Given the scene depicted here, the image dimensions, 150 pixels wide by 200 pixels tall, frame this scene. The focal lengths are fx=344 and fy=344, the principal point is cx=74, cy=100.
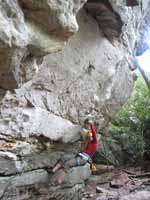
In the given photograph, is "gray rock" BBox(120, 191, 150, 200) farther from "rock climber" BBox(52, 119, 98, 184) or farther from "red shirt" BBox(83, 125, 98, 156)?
"red shirt" BBox(83, 125, 98, 156)

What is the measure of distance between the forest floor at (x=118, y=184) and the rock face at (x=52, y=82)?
1.20 m

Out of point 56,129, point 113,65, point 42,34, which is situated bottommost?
point 56,129

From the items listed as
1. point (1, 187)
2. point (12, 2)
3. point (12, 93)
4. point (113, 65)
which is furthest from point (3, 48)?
point (113, 65)

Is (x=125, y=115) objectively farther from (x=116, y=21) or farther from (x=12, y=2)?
(x=12, y=2)

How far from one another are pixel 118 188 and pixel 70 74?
4158 millimetres

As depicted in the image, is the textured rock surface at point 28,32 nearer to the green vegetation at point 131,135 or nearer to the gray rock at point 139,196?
the gray rock at point 139,196

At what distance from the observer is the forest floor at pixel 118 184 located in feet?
28.8

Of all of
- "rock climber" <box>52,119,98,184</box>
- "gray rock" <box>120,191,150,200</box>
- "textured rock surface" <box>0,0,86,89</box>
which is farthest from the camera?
"gray rock" <box>120,191,150,200</box>

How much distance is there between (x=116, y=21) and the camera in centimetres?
708

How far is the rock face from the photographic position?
4.17 m

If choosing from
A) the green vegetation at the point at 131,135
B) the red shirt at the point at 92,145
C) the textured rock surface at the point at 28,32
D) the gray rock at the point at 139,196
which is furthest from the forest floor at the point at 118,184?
the textured rock surface at the point at 28,32

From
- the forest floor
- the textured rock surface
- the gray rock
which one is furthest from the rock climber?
the textured rock surface

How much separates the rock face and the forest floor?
1199mm

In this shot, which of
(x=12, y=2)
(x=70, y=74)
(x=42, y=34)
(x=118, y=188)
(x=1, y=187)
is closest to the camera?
(x=12, y=2)
